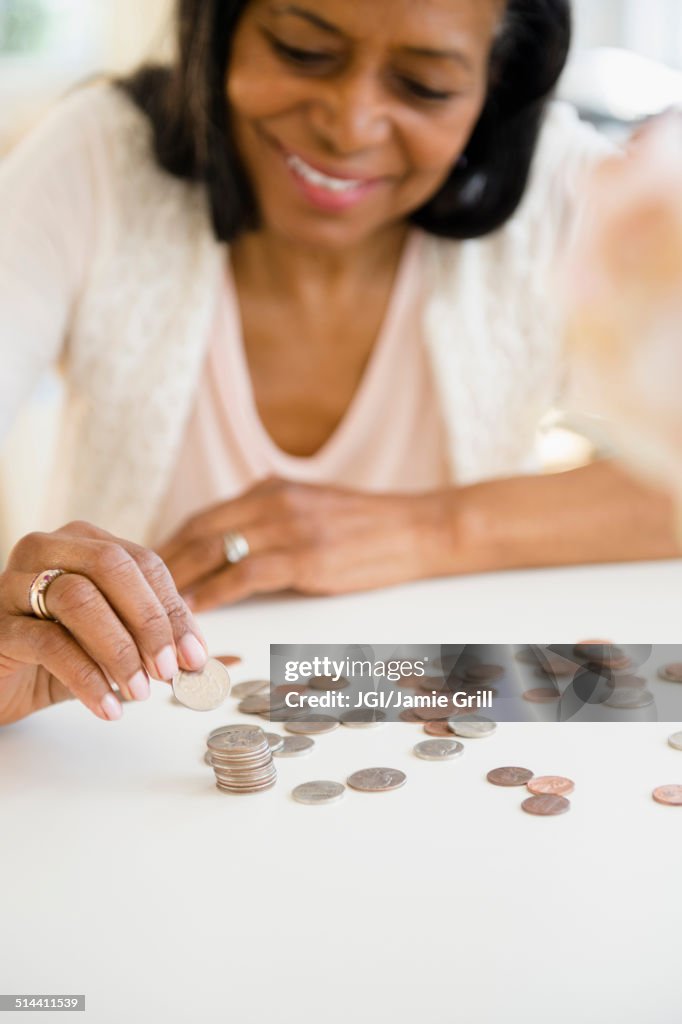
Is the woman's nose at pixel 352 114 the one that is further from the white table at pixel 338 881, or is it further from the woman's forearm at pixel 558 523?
the white table at pixel 338 881

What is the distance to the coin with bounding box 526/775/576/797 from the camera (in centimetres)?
78

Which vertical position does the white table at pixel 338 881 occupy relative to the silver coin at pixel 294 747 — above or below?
above

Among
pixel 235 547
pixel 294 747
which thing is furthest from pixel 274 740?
pixel 235 547

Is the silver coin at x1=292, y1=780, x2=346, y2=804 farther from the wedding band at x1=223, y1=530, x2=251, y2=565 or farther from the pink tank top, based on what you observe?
the pink tank top

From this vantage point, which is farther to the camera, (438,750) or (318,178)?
(318,178)

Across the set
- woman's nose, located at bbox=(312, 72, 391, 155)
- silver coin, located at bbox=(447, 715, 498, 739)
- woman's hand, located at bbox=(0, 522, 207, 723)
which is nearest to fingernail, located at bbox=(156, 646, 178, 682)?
woman's hand, located at bbox=(0, 522, 207, 723)

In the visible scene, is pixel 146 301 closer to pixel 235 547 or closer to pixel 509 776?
pixel 235 547

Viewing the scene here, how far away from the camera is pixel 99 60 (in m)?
4.33

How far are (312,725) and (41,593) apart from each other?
23cm

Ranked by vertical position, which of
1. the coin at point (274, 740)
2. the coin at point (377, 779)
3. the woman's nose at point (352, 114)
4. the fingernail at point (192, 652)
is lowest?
the coin at point (274, 740)

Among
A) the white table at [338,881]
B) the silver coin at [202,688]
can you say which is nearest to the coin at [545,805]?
the white table at [338,881]

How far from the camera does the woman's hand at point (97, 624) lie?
0.83 metres

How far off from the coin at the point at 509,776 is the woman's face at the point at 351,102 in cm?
81

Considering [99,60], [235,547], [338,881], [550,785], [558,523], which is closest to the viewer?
[338,881]
